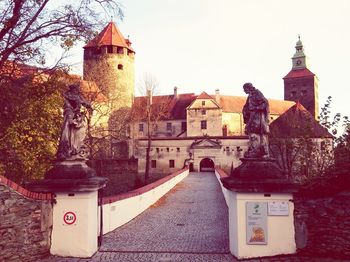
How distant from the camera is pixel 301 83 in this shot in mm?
77562

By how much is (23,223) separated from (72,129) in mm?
2281

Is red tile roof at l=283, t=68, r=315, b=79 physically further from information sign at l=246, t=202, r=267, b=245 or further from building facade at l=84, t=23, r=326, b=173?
information sign at l=246, t=202, r=267, b=245

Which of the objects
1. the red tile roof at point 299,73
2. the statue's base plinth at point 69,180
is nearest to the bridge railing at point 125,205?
the statue's base plinth at point 69,180

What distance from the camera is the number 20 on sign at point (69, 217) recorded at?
7.74 metres

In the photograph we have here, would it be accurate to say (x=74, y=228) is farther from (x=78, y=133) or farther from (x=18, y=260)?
(x=78, y=133)

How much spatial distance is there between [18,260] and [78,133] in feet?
9.53

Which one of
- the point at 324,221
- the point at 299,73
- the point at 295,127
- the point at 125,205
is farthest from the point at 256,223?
the point at 299,73

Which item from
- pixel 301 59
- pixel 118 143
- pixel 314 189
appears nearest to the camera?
pixel 314 189

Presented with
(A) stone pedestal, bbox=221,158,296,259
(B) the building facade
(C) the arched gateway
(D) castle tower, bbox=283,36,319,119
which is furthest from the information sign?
(D) castle tower, bbox=283,36,319,119

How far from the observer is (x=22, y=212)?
702 cm

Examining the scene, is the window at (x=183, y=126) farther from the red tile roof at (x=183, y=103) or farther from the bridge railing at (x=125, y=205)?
the bridge railing at (x=125, y=205)

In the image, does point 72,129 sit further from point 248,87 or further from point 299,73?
point 299,73

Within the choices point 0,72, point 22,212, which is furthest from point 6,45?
point 22,212

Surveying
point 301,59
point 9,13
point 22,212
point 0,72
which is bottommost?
point 22,212
